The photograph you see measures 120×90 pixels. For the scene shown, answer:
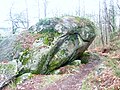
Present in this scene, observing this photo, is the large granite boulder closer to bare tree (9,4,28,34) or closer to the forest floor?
the forest floor

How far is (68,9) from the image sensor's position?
3728 cm

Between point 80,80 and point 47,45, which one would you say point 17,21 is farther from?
point 80,80

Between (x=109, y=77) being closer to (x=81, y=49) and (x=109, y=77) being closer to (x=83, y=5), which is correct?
(x=81, y=49)

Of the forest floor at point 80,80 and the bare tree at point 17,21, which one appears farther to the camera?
the bare tree at point 17,21

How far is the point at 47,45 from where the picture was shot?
1012cm

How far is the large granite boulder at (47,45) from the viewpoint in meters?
9.74

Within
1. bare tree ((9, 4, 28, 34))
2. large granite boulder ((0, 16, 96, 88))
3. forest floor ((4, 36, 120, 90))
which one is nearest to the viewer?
forest floor ((4, 36, 120, 90))

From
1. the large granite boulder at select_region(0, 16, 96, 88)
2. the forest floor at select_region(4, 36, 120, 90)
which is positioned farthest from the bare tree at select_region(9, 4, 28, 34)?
the forest floor at select_region(4, 36, 120, 90)

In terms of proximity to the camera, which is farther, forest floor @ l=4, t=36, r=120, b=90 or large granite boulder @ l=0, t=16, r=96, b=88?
large granite boulder @ l=0, t=16, r=96, b=88

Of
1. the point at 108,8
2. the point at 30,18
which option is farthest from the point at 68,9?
the point at 108,8

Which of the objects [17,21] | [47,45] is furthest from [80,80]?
[17,21]

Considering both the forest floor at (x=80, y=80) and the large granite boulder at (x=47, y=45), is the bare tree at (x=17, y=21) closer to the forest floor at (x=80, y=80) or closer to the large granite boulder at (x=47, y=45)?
the large granite boulder at (x=47, y=45)

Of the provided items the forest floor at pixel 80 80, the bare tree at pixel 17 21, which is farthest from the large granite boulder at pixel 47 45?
the bare tree at pixel 17 21

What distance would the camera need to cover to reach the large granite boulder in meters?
9.74
